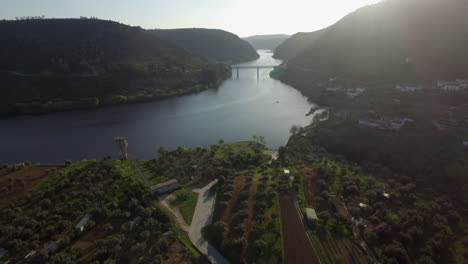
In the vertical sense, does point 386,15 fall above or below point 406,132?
above

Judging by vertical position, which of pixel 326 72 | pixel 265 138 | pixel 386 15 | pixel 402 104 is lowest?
pixel 265 138

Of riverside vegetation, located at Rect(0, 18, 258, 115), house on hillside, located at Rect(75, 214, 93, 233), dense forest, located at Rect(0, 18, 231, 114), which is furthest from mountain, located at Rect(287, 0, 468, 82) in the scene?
house on hillside, located at Rect(75, 214, 93, 233)

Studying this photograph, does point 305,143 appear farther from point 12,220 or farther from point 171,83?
point 171,83

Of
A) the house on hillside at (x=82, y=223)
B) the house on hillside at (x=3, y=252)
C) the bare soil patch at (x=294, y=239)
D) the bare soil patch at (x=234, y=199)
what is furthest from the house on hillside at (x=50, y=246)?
the bare soil patch at (x=294, y=239)

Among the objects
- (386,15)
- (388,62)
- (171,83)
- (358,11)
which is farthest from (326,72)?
(171,83)

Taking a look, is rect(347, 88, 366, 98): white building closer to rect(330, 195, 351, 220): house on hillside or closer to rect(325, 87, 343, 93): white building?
rect(325, 87, 343, 93): white building
